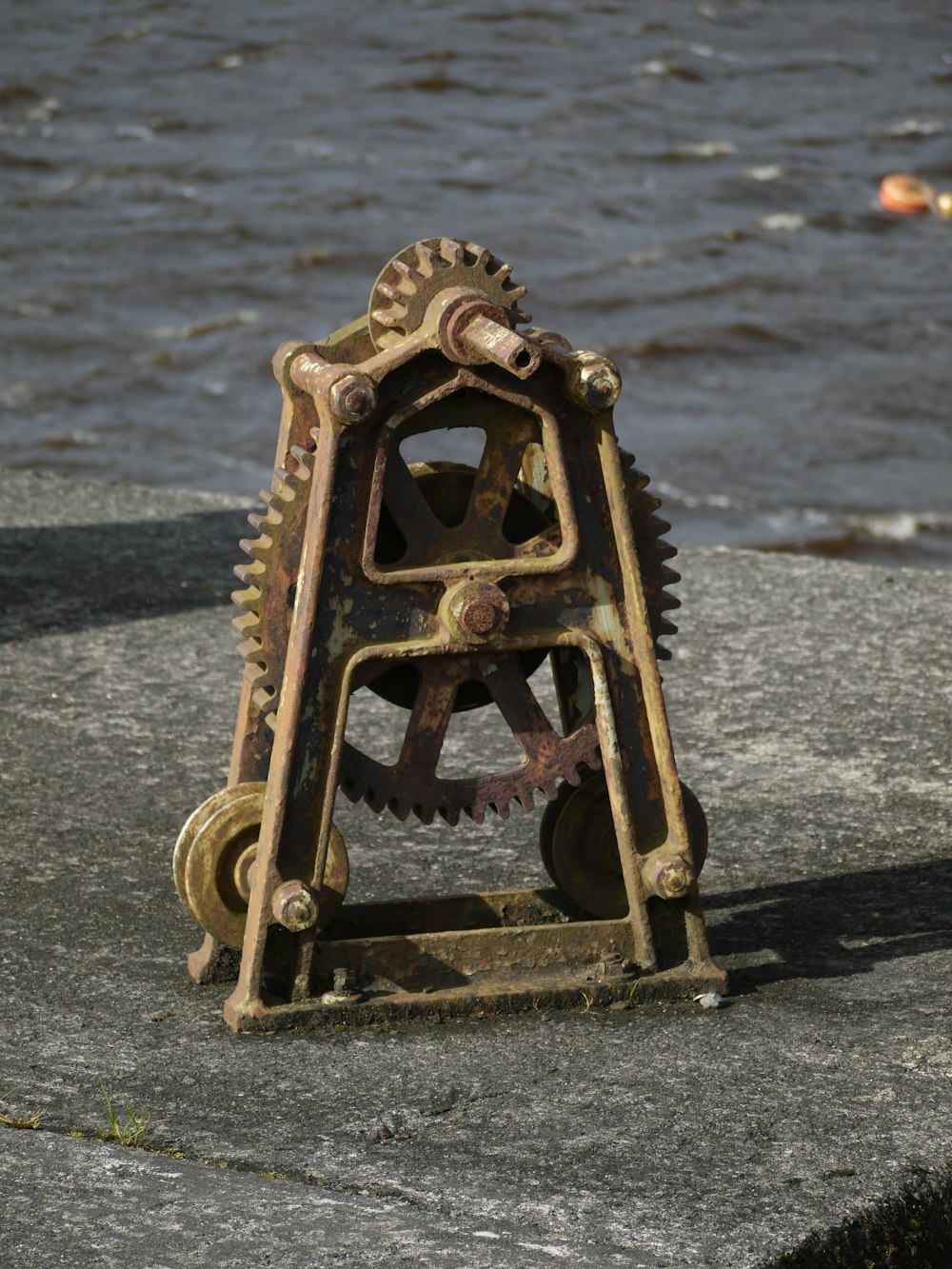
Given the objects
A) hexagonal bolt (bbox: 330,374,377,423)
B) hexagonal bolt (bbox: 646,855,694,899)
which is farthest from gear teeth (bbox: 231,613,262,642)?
hexagonal bolt (bbox: 646,855,694,899)

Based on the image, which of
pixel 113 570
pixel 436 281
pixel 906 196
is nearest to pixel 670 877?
pixel 436 281

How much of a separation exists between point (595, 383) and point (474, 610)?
18.4 inches

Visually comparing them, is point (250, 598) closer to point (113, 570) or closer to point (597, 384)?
point (597, 384)

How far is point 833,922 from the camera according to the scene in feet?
13.0

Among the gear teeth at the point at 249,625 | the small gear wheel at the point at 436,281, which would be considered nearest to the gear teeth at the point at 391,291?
the small gear wheel at the point at 436,281

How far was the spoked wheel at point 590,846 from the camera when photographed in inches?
144

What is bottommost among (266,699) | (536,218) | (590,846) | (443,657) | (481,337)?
(536,218)

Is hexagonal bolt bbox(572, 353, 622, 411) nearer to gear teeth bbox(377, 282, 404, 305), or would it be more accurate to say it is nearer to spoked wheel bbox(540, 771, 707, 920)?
gear teeth bbox(377, 282, 404, 305)

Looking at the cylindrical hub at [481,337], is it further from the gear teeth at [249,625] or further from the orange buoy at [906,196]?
the orange buoy at [906,196]

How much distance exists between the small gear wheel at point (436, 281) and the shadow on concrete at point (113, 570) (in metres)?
2.81

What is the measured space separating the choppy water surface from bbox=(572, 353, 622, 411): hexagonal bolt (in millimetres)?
9222

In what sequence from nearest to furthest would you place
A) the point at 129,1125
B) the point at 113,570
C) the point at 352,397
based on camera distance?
the point at 129,1125, the point at 352,397, the point at 113,570

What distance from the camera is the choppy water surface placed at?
14930 millimetres

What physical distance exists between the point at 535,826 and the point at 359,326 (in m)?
1.44
